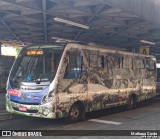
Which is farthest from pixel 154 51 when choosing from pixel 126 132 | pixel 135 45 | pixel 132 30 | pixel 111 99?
pixel 126 132

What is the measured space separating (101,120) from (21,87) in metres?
3.60

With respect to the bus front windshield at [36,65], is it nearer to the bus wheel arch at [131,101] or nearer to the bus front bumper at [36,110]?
the bus front bumper at [36,110]

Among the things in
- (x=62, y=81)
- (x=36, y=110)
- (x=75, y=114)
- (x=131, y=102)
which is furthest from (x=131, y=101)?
(x=36, y=110)

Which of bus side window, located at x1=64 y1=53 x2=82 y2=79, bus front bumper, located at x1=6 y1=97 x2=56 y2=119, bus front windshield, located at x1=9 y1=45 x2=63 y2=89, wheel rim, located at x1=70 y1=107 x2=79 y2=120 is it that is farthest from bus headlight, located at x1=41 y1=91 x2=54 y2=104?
wheel rim, located at x1=70 y1=107 x2=79 y2=120

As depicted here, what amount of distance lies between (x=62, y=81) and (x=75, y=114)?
153 cm

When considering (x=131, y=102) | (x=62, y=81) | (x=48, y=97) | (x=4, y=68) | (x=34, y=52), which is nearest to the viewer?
(x=48, y=97)

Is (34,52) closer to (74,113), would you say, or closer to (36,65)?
(36,65)

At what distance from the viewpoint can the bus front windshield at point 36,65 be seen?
10.8m

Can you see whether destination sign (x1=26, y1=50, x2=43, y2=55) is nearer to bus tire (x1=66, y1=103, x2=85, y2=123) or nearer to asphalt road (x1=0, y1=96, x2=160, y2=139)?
bus tire (x1=66, y1=103, x2=85, y2=123)

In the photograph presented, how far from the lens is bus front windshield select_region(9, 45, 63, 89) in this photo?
10828 mm

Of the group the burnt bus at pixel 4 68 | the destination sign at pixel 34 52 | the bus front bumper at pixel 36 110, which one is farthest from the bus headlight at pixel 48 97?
the burnt bus at pixel 4 68

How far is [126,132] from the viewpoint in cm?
997

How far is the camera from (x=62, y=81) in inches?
428

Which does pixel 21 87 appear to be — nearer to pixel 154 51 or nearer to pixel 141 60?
pixel 141 60
